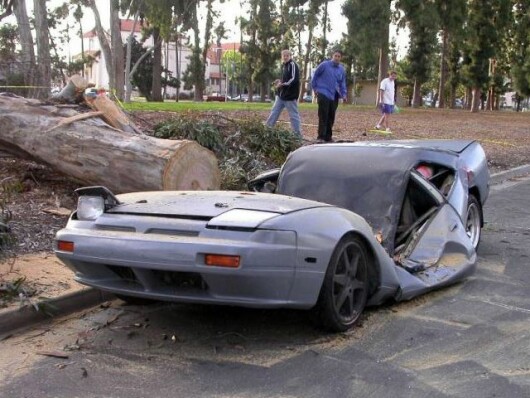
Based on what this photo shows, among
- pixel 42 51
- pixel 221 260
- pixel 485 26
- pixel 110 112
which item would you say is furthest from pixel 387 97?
pixel 485 26

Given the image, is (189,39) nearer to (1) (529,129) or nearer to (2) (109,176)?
(1) (529,129)

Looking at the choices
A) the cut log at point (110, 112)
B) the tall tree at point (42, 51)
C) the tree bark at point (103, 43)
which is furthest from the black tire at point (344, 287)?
the tree bark at point (103, 43)

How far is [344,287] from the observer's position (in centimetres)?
451

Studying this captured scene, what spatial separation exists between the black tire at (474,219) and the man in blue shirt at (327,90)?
6.21 m

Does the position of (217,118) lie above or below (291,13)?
below

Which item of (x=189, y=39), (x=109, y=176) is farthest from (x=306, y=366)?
(x=189, y=39)

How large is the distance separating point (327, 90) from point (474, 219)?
660 centimetres

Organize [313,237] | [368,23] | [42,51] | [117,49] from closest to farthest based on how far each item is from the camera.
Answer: [313,237] < [42,51] < [368,23] < [117,49]

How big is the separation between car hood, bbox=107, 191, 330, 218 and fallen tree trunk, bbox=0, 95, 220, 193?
2.38m

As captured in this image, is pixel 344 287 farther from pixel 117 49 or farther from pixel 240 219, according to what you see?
pixel 117 49

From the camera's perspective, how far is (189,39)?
65312 mm

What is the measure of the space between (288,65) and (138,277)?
360 inches

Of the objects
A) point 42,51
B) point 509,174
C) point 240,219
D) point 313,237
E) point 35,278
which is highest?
point 42,51

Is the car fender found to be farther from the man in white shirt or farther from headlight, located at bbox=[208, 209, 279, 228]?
the man in white shirt
